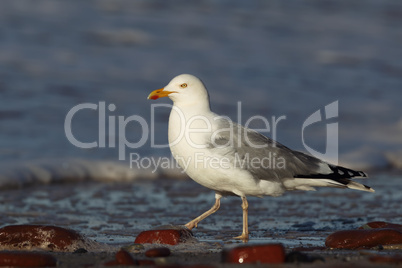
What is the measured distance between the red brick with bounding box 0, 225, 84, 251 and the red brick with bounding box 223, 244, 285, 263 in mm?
1385

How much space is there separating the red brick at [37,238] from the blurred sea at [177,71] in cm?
349

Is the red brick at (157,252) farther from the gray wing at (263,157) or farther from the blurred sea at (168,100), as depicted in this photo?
the gray wing at (263,157)

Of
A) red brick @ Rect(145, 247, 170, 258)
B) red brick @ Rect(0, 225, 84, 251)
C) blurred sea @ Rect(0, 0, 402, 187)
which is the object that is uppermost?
blurred sea @ Rect(0, 0, 402, 187)

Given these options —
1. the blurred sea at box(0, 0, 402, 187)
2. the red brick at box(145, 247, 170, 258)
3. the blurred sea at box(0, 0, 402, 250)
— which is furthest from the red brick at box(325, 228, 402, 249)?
the blurred sea at box(0, 0, 402, 187)

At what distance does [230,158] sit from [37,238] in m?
1.70

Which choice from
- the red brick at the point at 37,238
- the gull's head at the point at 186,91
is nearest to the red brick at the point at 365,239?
the gull's head at the point at 186,91

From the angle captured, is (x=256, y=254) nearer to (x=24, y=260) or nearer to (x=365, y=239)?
(x=365, y=239)

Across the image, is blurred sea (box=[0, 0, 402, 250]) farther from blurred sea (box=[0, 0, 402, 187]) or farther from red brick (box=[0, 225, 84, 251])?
red brick (box=[0, 225, 84, 251])

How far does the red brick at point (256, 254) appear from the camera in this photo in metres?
3.96

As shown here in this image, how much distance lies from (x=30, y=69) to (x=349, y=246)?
9.35 m

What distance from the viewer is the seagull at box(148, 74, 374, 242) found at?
5590 millimetres

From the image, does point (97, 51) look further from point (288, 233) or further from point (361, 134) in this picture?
point (288, 233)

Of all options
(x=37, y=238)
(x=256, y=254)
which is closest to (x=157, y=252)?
(x=256, y=254)

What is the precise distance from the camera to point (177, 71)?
13711 millimetres
